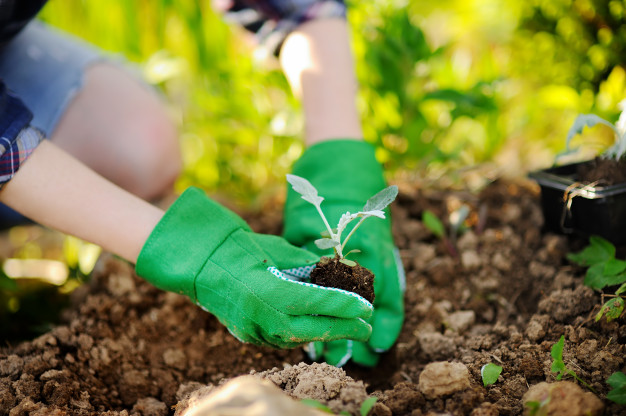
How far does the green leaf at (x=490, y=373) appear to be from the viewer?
81 centimetres

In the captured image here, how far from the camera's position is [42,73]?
4.55ft

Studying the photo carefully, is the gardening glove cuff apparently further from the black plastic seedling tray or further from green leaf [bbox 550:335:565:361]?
the black plastic seedling tray

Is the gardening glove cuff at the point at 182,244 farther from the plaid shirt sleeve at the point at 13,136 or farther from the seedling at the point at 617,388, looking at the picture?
the seedling at the point at 617,388

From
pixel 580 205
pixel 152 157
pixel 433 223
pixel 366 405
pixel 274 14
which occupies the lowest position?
pixel 152 157

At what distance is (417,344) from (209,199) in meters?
0.54

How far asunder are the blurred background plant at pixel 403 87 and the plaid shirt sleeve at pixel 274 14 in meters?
0.08

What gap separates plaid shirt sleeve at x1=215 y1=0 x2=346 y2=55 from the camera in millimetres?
1412

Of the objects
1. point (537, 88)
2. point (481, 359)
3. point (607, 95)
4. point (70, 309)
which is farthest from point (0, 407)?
point (537, 88)

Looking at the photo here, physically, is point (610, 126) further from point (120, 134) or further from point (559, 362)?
point (120, 134)

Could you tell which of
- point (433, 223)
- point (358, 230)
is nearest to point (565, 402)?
point (358, 230)

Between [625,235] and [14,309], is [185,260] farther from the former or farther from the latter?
[625,235]

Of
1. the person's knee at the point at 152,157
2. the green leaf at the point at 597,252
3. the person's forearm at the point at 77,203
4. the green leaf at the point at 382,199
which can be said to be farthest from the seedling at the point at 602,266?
→ the person's knee at the point at 152,157

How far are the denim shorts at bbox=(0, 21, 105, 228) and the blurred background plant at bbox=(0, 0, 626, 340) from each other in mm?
386

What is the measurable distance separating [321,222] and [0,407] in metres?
0.68
